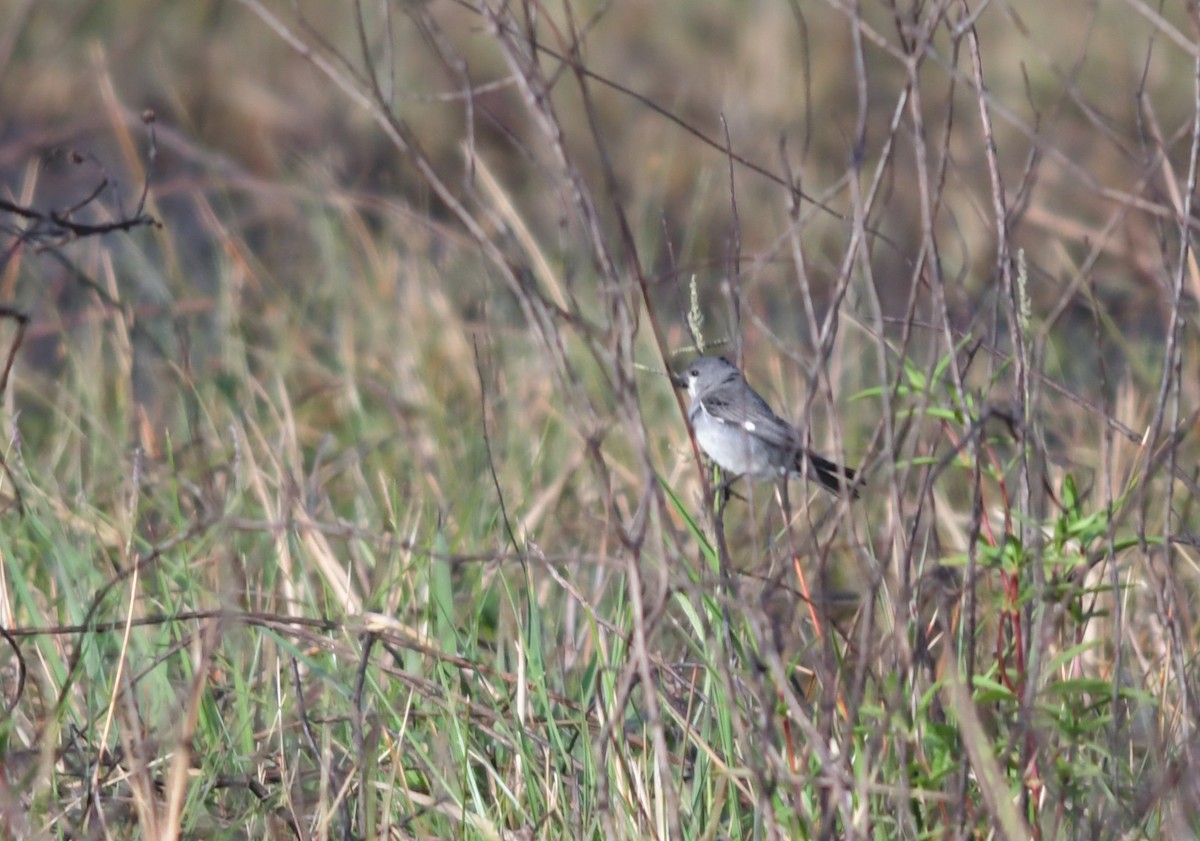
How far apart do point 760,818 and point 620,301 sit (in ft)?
3.03

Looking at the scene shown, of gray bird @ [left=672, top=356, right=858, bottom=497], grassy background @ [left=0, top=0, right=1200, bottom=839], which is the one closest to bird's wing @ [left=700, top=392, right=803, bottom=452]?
gray bird @ [left=672, top=356, right=858, bottom=497]

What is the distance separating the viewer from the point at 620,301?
6.65ft

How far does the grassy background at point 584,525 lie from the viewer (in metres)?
2.11

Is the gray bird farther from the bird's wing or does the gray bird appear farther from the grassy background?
the grassy background

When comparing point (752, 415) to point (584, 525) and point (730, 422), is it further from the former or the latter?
point (584, 525)

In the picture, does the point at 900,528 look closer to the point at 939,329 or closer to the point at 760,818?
the point at 939,329

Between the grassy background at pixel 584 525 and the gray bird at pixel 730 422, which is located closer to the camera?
the grassy background at pixel 584 525

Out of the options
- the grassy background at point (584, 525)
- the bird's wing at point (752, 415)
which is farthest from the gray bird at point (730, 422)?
the grassy background at point (584, 525)

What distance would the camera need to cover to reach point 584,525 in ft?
14.4

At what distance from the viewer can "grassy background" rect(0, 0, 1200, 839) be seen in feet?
6.91

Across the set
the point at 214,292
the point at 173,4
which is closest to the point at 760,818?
the point at 214,292

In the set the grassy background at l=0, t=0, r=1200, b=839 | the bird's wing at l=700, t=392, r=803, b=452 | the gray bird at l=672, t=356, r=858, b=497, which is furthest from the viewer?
the gray bird at l=672, t=356, r=858, b=497

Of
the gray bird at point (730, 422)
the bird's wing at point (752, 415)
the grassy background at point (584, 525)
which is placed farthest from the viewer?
the gray bird at point (730, 422)

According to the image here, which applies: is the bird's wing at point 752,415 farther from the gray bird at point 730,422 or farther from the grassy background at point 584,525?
the grassy background at point 584,525
